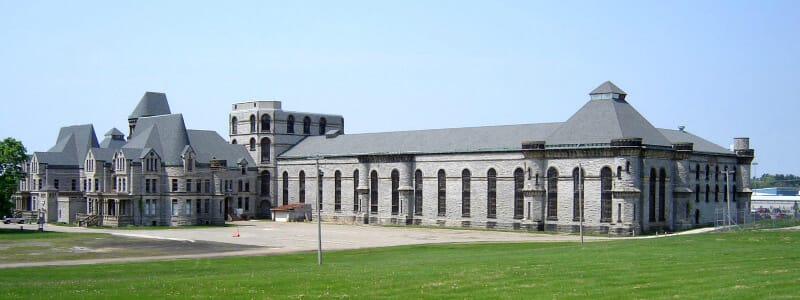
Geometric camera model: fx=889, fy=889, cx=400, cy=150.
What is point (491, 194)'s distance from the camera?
83125mm

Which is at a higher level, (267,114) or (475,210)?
(267,114)

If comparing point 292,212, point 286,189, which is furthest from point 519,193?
point 286,189

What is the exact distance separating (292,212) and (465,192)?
2491 centimetres

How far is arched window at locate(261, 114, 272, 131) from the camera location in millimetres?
109625

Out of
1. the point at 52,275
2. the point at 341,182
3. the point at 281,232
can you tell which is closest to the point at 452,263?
the point at 52,275

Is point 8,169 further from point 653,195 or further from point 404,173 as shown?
point 653,195

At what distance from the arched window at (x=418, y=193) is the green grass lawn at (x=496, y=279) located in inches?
1863

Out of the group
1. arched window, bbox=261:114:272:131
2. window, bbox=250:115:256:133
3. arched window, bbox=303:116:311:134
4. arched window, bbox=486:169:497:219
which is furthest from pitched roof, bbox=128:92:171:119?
arched window, bbox=486:169:497:219

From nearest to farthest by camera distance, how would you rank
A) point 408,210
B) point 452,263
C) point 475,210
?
point 452,263, point 475,210, point 408,210

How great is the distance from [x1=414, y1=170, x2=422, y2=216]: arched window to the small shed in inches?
664

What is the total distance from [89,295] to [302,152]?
79279 millimetres

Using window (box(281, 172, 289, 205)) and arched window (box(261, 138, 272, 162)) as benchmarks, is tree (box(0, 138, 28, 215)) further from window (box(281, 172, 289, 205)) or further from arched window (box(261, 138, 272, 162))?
window (box(281, 172, 289, 205))

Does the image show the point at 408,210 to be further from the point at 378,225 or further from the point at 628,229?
the point at 628,229

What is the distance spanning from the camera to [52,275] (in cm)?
3919
